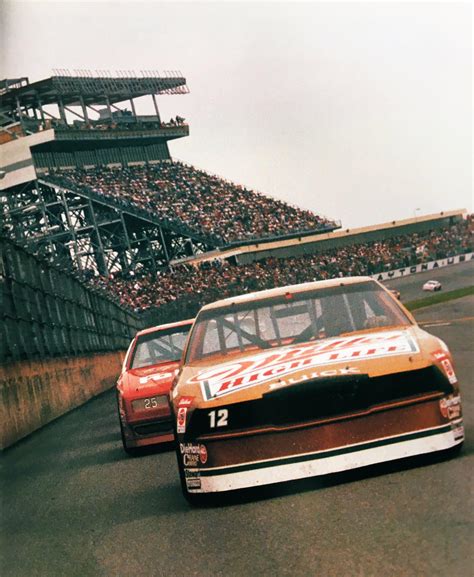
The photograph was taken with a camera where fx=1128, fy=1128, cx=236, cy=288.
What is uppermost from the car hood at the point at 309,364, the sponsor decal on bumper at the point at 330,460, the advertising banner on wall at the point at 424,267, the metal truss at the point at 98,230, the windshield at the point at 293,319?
the metal truss at the point at 98,230

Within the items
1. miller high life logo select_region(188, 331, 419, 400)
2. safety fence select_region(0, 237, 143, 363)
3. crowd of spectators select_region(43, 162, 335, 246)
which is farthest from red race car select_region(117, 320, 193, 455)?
crowd of spectators select_region(43, 162, 335, 246)

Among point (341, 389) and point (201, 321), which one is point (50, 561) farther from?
point (201, 321)

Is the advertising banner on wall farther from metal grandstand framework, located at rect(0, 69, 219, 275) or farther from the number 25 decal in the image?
the number 25 decal

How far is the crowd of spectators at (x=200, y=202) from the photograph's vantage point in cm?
7406

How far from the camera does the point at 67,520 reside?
7.17 m

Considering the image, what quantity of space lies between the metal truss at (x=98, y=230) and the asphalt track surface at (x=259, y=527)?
66.7 meters

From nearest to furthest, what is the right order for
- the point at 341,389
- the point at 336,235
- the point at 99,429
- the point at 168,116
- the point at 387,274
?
the point at 341,389 < the point at 99,429 < the point at 387,274 < the point at 336,235 < the point at 168,116

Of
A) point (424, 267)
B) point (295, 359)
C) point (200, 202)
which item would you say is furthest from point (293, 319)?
point (200, 202)

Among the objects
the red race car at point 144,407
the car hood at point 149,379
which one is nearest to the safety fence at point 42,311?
the car hood at point 149,379

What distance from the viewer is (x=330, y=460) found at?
6.20m

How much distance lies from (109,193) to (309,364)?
70.9m

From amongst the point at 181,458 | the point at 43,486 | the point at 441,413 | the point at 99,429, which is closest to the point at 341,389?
the point at 441,413

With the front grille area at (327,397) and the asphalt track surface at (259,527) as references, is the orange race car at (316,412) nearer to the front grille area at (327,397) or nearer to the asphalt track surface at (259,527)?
the front grille area at (327,397)

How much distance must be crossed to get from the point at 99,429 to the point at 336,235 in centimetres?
6575
